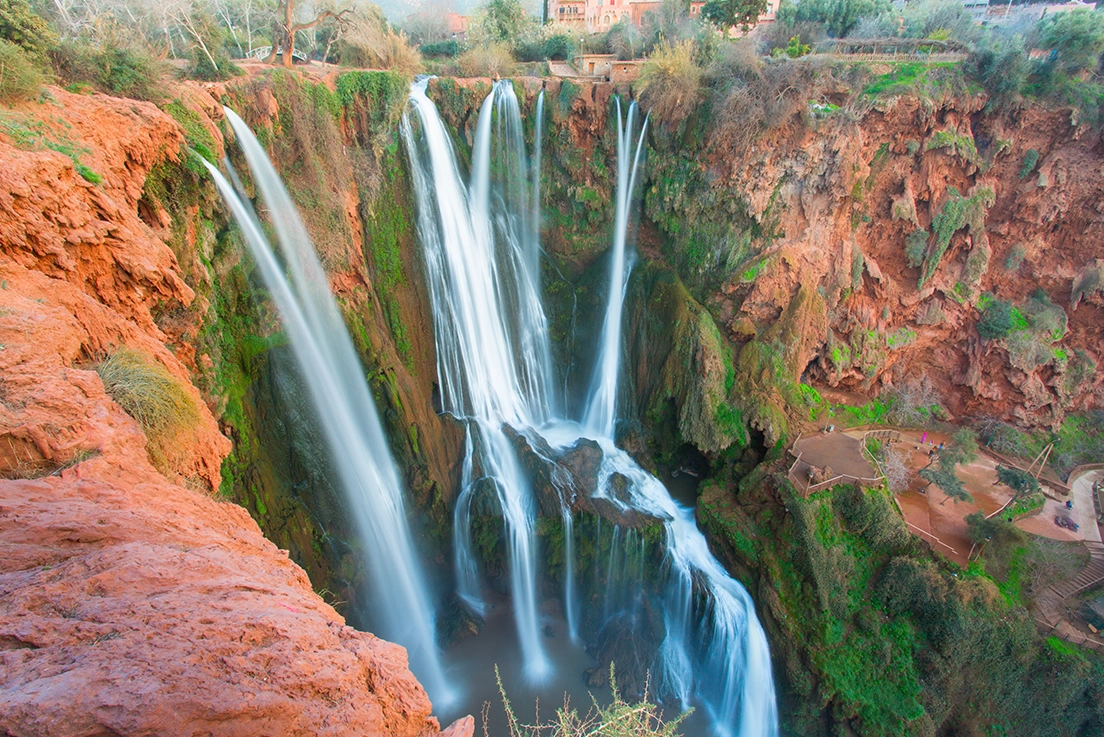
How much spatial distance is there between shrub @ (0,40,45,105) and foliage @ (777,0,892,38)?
2289cm

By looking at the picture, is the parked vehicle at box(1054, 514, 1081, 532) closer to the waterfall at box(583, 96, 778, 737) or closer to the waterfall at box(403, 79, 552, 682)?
the waterfall at box(583, 96, 778, 737)

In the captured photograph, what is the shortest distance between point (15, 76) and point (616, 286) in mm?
13328

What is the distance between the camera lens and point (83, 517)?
10.4ft

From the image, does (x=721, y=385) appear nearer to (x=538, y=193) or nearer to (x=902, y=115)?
(x=538, y=193)

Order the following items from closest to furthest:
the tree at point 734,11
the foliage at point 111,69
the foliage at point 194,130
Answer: the foliage at point 111,69 < the foliage at point 194,130 < the tree at point 734,11

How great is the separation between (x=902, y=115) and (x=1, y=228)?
19.1 m

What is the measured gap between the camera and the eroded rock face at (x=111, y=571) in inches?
86.0

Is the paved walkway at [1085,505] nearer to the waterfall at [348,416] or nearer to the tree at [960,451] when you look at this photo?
the tree at [960,451]

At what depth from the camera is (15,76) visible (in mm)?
6051

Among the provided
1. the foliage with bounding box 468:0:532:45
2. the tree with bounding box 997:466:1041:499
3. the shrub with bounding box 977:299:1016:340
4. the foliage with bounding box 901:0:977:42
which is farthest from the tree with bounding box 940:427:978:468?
the foliage with bounding box 468:0:532:45

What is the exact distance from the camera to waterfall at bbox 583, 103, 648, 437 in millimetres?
15438

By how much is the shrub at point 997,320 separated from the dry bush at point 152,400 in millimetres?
21097

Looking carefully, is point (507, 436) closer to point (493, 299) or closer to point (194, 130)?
point (493, 299)

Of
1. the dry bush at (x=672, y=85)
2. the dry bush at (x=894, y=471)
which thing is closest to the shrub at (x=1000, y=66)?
the dry bush at (x=672, y=85)
